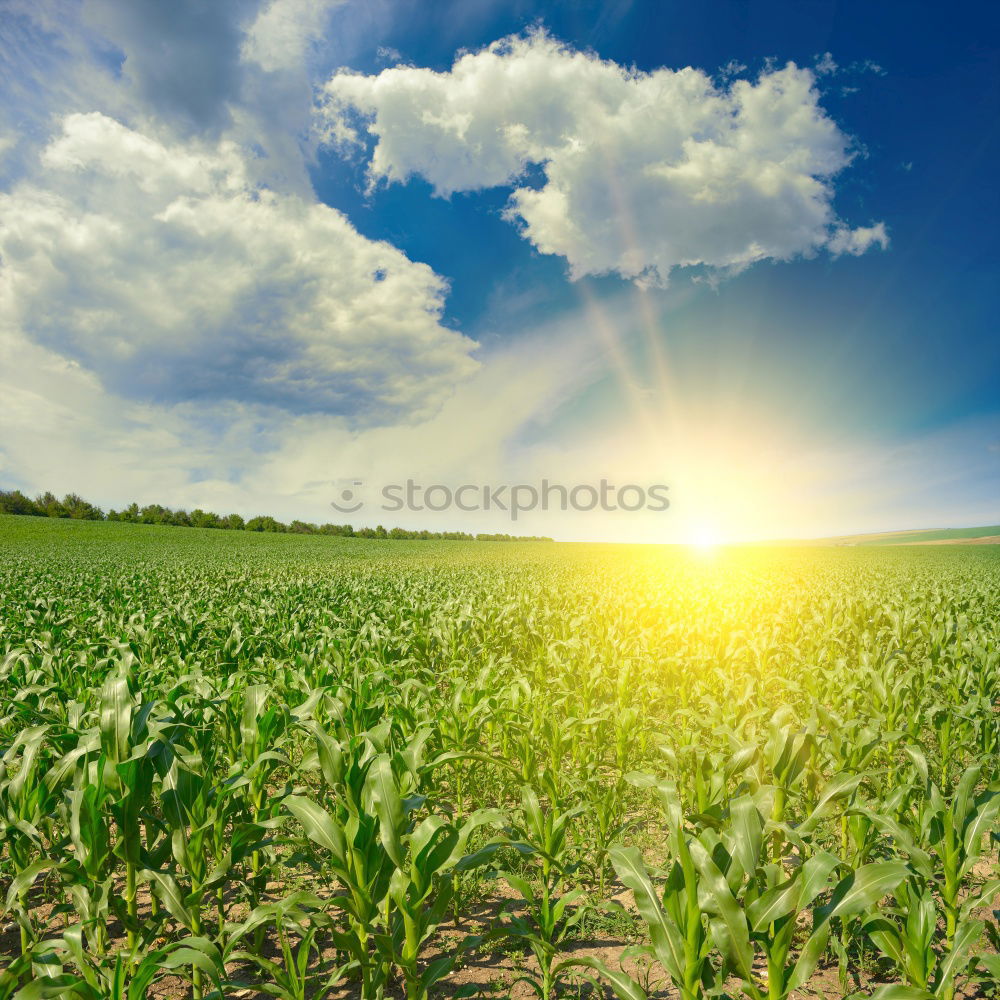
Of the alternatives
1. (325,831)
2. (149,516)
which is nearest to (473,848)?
(325,831)

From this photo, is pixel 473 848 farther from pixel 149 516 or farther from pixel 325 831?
pixel 149 516

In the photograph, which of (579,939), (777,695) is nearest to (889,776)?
(777,695)

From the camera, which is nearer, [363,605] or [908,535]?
[363,605]

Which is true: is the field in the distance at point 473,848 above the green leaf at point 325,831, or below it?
below

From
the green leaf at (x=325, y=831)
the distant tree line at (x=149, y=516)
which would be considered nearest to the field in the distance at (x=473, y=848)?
the green leaf at (x=325, y=831)

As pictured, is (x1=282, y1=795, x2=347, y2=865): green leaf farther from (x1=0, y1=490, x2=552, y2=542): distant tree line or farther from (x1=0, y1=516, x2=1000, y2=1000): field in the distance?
(x1=0, y1=490, x2=552, y2=542): distant tree line

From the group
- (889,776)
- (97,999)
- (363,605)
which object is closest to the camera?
(97,999)

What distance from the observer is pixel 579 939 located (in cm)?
342

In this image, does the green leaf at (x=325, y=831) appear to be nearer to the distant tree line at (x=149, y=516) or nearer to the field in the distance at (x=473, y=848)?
the field in the distance at (x=473, y=848)

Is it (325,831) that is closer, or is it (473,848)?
(325,831)

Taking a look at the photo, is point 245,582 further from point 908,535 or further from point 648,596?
point 908,535

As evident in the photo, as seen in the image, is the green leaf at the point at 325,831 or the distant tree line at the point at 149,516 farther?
the distant tree line at the point at 149,516

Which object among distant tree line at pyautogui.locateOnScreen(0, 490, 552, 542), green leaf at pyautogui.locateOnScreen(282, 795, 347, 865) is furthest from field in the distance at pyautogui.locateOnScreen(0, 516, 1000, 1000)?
distant tree line at pyautogui.locateOnScreen(0, 490, 552, 542)

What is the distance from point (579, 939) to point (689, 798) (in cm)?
178
